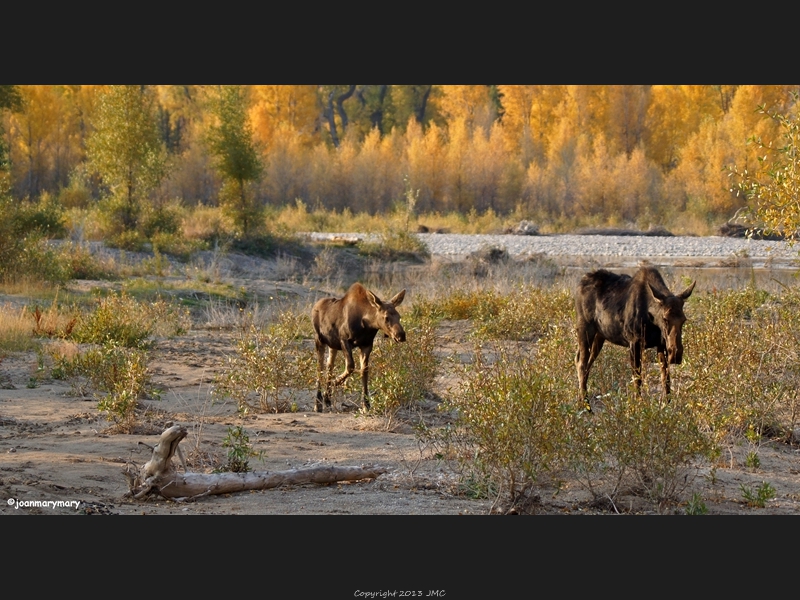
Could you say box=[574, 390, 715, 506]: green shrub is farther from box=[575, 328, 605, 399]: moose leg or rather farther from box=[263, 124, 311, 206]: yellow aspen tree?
box=[263, 124, 311, 206]: yellow aspen tree

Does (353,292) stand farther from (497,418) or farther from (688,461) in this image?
(688,461)

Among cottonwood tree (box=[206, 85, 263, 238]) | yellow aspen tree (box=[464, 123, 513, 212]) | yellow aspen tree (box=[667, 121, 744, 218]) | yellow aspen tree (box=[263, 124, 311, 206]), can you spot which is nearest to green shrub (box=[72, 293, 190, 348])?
cottonwood tree (box=[206, 85, 263, 238])

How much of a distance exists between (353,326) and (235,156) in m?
25.2

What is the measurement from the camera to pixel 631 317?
1193cm

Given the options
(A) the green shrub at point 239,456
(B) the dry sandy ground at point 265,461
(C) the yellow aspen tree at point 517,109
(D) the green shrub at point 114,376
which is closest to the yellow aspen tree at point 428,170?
(C) the yellow aspen tree at point 517,109

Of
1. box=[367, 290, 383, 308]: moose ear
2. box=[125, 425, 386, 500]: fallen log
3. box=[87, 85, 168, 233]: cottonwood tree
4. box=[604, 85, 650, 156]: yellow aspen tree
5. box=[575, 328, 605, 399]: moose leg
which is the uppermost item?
box=[604, 85, 650, 156]: yellow aspen tree

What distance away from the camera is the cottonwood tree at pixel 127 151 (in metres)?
33.3

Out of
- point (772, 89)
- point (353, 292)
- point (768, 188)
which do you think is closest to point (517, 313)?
point (353, 292)

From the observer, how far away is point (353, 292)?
12633 mm

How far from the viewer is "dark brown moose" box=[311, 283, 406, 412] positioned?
12.1m

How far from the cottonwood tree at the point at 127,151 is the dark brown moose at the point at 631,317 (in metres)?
24.0

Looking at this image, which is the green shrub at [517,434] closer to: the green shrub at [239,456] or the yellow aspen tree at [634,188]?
the green shrub at [239,456]

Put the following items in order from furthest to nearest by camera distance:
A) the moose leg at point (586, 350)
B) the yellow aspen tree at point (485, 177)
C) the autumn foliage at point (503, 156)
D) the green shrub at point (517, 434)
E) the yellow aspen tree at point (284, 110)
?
1. the yellow aspen tree at point (284, 110)
2. the yellow aspen tree at point (485, 177)
3. the autumn foliage at point (503, 156)
4. the moose leg at point (586, 350)
5. the green shrub at point (517, 434)

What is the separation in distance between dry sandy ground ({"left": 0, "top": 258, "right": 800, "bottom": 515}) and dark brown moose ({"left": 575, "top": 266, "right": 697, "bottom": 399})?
5.10 feet
